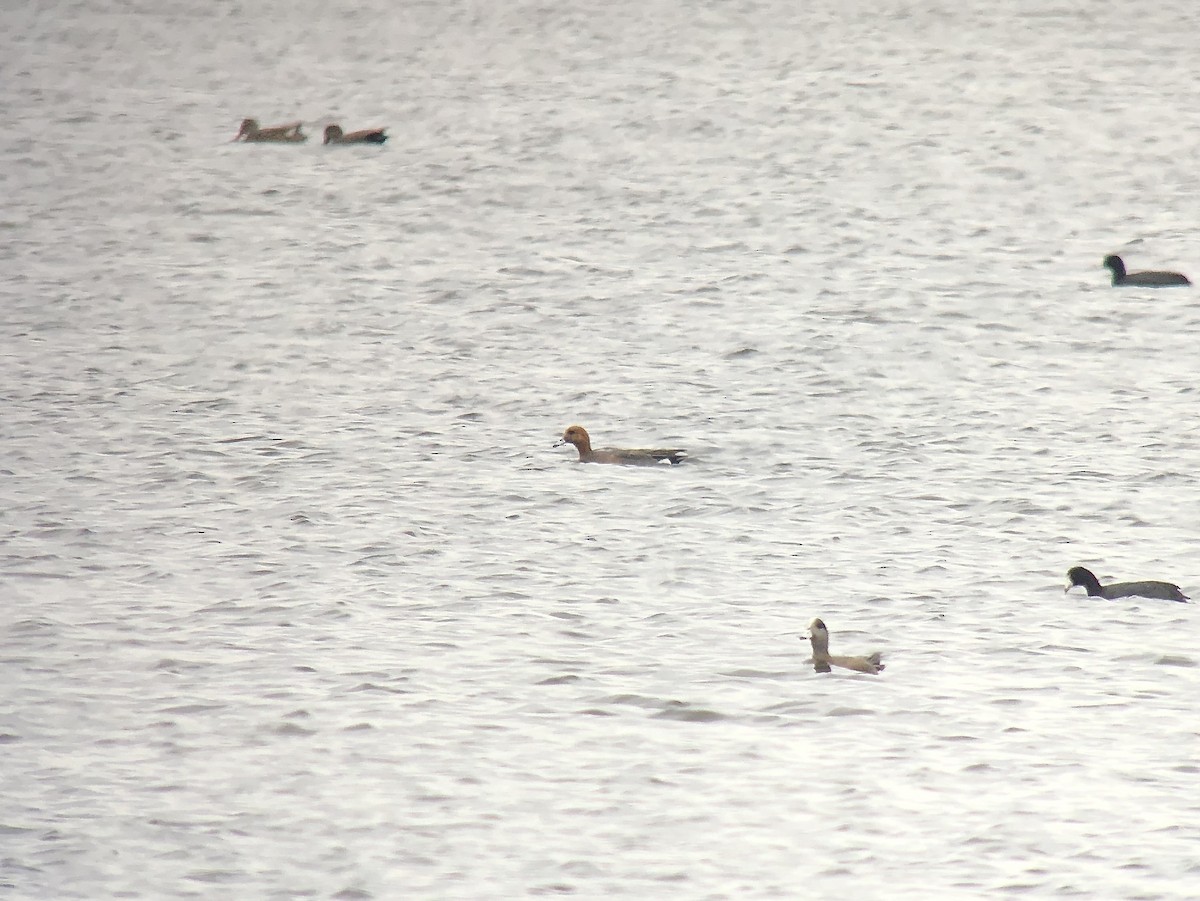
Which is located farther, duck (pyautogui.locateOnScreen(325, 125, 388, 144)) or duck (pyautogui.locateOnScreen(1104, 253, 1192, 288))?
duck (pyautogui.locateOnScreen(325, 125, 388, 144))

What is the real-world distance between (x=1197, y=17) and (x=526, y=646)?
137 ft

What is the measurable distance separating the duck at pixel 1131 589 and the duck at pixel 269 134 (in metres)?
23.9

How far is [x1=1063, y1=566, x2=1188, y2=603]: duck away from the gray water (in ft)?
0.45

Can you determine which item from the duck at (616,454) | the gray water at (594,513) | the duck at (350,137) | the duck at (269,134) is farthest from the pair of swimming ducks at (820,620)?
the duck at (269,134)

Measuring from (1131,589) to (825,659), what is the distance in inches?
102

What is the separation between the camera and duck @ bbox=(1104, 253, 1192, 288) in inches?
987

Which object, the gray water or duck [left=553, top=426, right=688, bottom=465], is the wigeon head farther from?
the gray water

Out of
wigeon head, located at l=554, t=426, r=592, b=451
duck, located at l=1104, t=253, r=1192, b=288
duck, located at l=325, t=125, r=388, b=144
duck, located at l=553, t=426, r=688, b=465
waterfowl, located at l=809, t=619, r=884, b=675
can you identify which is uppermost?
duck, located at l=325, t=125, r=388, b=144

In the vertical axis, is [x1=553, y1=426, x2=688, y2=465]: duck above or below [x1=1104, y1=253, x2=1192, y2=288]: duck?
below

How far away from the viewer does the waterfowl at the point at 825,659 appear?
523 inches

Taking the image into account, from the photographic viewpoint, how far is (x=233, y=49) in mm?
49719

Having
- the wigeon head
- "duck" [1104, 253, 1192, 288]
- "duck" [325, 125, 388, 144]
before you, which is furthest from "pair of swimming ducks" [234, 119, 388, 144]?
the wigeon head

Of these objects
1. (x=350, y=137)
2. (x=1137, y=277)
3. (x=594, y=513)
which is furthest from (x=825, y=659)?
(x=350, y=137)

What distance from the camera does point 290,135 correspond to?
119ft
